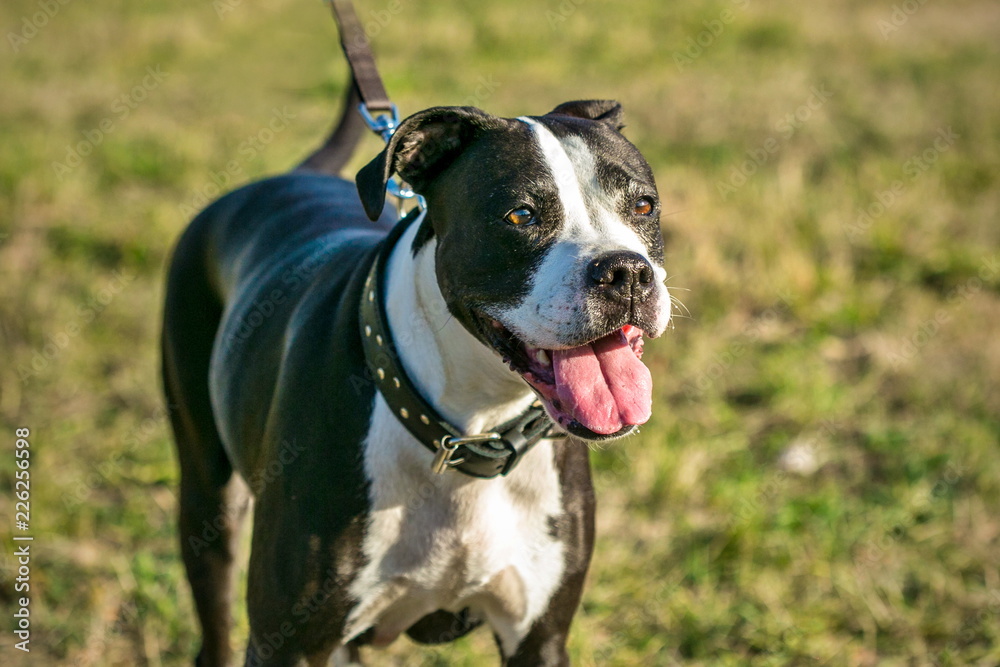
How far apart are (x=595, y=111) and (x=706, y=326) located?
98.9 inches

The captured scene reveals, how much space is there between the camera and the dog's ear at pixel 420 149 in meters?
2.20

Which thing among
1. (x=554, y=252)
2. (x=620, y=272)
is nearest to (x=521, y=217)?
(x=554, y=252)

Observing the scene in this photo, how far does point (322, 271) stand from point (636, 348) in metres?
0.95

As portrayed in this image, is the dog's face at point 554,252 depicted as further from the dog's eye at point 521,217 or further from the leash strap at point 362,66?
the leash strap at point 362,66

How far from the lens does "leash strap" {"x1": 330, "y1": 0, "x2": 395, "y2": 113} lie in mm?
3195

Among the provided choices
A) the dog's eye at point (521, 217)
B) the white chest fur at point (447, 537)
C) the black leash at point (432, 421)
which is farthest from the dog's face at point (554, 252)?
the white chest fur at point (447, 537)

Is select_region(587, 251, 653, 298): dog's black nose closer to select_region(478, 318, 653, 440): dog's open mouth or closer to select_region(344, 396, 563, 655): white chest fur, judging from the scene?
select_region(478, 318, 653, 440): dog's open mouth

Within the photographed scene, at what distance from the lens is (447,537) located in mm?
2359

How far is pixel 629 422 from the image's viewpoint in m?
2.09

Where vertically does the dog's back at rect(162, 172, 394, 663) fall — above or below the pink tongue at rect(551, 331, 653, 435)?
below

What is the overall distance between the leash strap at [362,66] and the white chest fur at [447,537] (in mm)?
1221

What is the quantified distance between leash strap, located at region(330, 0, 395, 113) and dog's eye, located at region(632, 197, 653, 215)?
1209 millimetres

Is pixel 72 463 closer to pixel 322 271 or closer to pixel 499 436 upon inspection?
pixel 322 271

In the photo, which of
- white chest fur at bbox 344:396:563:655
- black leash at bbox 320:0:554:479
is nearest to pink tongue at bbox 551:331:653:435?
black leash at bbox 320:0:554:479
